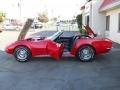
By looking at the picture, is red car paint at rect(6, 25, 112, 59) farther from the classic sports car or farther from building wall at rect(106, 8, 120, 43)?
building wall at rect(106, 8, 120, 43)

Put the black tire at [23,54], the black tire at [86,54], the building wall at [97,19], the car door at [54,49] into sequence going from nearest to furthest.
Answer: the car door at [54,49] → the black tire at [23,54] → the black tire at [86,54] → the building wall at [97,19]

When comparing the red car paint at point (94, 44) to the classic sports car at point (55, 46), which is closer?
the classic sports car at point (55, 46)

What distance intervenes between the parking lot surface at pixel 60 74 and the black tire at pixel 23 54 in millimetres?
225

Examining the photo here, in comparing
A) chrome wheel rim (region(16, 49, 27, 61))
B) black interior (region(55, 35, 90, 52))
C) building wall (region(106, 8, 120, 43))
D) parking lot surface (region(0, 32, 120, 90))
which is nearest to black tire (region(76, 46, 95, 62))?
parking lot surface (region(0, 32, 120, 90))

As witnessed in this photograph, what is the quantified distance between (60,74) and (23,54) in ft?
9.20

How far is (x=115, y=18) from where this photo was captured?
68.1 ft

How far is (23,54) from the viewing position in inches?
454

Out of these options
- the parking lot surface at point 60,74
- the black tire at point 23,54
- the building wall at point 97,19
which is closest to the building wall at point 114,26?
the building wall at point 97,19

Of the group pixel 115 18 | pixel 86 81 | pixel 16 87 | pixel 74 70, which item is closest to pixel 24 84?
pixel 16 87

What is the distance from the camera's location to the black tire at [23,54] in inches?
453

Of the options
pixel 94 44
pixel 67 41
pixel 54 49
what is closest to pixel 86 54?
Answer: pixel 94 44

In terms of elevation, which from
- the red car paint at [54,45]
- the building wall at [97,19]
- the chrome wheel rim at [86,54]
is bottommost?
the chrome wheel rim at [86,54]

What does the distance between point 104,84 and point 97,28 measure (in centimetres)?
1796

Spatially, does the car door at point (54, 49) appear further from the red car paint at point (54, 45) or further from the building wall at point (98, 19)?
the building wall at point (98, 19)
